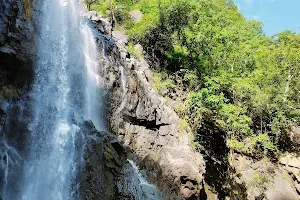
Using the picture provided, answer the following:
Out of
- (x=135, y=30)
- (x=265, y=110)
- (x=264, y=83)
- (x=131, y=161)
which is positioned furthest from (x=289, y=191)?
(x=135, y=30)

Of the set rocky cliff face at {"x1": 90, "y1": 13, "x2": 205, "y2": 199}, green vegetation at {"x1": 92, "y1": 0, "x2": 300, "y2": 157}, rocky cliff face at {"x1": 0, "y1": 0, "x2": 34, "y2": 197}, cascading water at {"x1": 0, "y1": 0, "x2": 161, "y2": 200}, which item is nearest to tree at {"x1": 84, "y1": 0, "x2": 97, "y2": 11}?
green vegetation at {"x1": 92, "y1": 0, "x2": 300, "y2": 157}

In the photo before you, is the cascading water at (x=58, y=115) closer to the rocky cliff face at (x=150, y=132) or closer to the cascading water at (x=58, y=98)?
the cascading water at (x=58, y=98)

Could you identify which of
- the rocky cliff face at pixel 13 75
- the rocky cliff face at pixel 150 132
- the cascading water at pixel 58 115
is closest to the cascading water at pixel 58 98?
the cascading water at pixel 58 115

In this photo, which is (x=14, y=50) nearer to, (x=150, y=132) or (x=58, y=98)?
(x=58, y=98)

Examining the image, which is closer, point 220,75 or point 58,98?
point 58,98

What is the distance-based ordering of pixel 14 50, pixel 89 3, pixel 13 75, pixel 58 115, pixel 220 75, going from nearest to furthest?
pixel 13 75, pixel 14 50, pixel 58 115, pixel 220 75, pixel 89 3

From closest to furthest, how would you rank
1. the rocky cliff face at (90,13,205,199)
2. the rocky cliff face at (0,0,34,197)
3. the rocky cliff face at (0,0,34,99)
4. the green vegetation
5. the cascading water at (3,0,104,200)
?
the rocky cliff face at (0,0,34,197), the cascading water at (3,0,104,200), the rocky cliff face at (0,0,34,99), the rocky cliff face at (90,13,205,199), the green vegetation

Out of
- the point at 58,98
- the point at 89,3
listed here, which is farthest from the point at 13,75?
the point at 89,3

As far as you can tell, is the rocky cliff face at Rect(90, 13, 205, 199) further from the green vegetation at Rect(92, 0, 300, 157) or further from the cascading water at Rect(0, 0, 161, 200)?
the green vegetation at Rect(92, 0, 300, 157)
